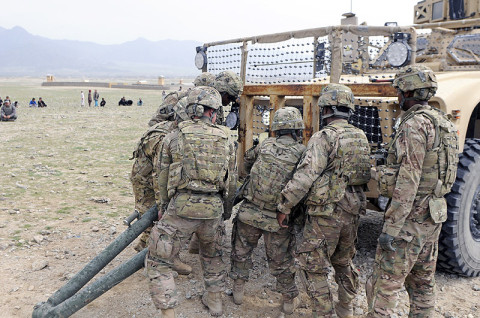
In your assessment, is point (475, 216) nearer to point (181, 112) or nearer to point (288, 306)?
point (288, 306)

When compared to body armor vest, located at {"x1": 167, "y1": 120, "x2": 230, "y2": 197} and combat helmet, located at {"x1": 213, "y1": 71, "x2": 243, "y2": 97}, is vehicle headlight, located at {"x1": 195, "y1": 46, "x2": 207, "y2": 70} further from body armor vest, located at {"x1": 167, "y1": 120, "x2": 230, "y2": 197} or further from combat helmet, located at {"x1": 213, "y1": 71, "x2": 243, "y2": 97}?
body armor vest, located at {"x1": 167, "y1": 120, "x2": 230, "y2": 197}

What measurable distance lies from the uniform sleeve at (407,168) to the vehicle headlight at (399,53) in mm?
1019

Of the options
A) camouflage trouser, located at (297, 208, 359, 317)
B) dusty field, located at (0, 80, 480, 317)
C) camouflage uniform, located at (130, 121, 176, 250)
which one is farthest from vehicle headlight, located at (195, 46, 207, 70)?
camouflage trouser, located at (297, 208, 359, 317)

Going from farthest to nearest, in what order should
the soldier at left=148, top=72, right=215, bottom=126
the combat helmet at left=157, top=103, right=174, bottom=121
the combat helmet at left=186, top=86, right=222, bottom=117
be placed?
the combat helmet at left=157, top=103, right=174, bottom=121 < the soldier at left=148, top=72, right=215, bottom=126 < the combat helmet at left=186, top=86, right=222, bottom=117

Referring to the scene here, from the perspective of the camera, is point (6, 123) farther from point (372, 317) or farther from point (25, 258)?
point (372, 317)

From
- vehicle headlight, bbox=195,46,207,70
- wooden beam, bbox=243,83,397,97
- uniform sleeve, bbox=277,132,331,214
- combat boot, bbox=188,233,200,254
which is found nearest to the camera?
uniform sleeve, bbox=277,132,331,214

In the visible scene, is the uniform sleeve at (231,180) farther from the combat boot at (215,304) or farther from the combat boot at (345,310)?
the combat boot at (345,310)

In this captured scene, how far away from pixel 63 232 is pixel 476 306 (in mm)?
4245

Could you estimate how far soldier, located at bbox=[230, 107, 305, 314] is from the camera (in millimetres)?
3350

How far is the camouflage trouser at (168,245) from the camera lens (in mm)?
3129

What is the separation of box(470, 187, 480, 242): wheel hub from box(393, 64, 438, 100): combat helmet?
1.35 metres

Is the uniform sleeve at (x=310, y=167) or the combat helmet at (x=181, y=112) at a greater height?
the combat helmet at (x=181, y=112)

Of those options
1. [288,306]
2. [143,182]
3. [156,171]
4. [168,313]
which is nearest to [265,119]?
[143,182]

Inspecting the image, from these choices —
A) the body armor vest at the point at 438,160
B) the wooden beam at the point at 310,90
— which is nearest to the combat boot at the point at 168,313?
the body armor vest at the point at 438,160
